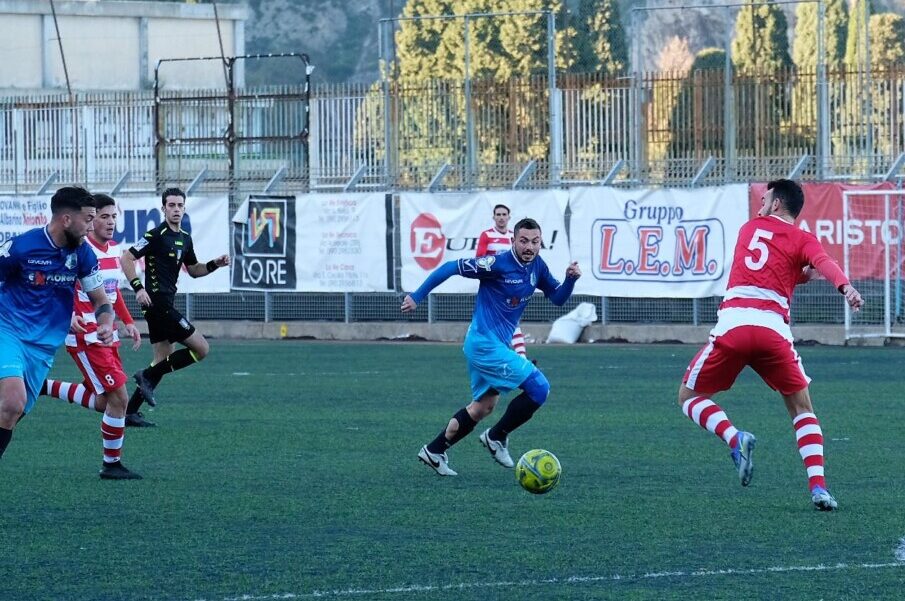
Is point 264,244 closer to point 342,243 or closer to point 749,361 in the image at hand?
point 342,243

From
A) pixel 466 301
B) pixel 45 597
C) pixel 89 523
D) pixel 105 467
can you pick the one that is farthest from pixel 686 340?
pixel 45 597

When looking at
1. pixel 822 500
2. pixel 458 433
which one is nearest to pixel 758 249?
pixel 822 500

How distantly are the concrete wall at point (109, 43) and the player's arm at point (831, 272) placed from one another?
4104 cm

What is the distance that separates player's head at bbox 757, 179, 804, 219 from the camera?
9.15 metres

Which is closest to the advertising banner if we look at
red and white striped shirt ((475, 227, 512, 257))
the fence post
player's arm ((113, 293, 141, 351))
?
the fence post

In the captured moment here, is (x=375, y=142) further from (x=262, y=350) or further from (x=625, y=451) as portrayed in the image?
(x=625, y=451)

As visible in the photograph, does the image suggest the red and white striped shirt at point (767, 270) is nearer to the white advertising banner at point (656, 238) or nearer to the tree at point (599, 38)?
the white advertising banner at point (656, 238)

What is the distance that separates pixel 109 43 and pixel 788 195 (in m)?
45.4

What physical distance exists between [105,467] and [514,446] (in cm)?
314

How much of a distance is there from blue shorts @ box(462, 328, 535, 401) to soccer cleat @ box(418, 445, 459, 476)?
1.54 ft

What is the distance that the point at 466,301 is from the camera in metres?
25.3

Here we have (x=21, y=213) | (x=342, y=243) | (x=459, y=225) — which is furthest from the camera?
(x=21, y=213)

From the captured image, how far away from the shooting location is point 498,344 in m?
10.6

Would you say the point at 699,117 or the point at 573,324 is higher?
the point at 699,117
